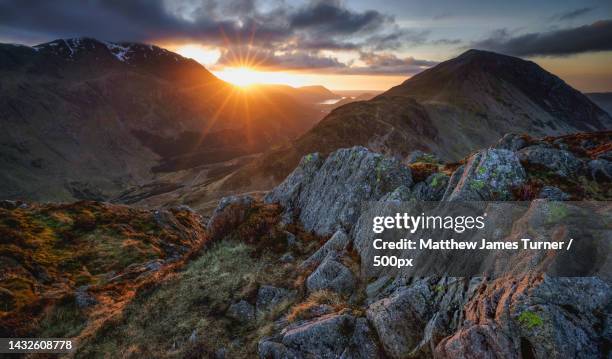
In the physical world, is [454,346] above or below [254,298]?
above

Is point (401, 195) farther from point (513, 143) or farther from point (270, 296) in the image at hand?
point (513, 143)

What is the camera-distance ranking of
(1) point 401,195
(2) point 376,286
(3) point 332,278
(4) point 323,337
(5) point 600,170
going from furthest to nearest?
(1) point 401,195 → (5) point 600,170 → (3) point 332,278 → (2) point 376,286 → (4) point 323,337

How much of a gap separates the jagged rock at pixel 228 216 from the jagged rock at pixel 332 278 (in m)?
10.3

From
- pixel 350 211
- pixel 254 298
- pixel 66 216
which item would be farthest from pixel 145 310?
pixel 66 216

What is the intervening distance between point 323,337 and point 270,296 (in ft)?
18.9

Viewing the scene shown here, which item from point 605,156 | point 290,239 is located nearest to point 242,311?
point 290,239

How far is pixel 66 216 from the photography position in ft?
134

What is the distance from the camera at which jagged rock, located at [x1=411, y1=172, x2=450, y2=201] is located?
698 inches

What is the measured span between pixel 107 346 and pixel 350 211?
48.6 ft

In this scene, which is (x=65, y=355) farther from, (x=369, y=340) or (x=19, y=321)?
(x=369, y=340)

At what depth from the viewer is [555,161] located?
650 inches

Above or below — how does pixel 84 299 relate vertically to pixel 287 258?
below

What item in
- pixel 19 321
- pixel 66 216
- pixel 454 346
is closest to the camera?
pixel 454 346

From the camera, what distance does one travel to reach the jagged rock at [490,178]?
14.3m
